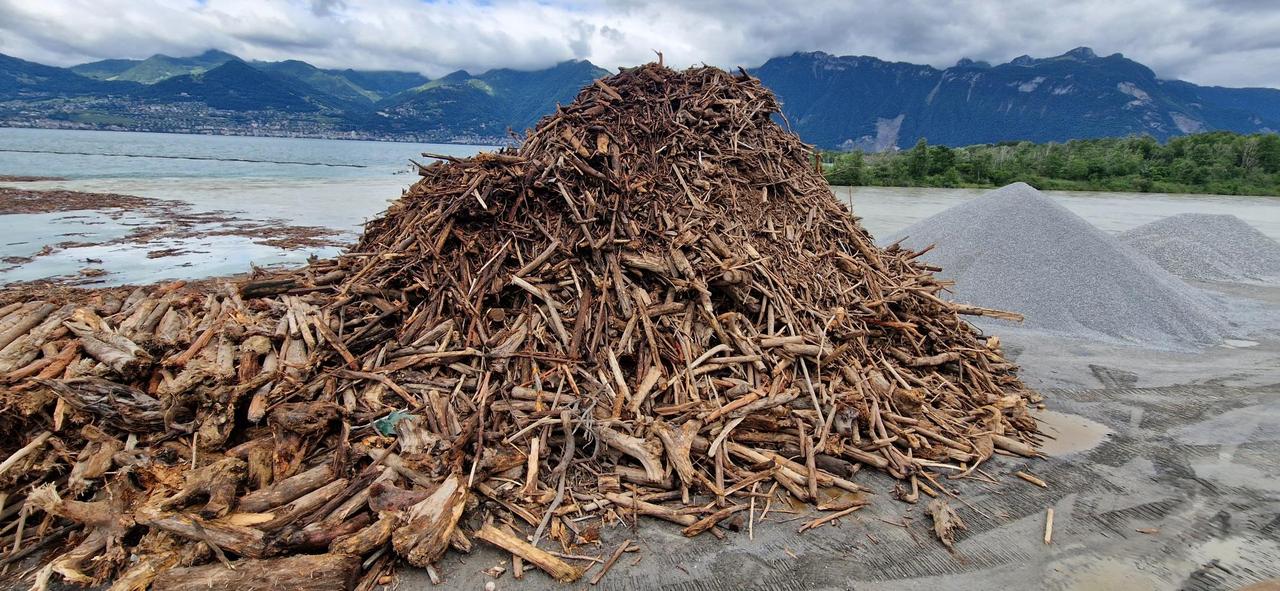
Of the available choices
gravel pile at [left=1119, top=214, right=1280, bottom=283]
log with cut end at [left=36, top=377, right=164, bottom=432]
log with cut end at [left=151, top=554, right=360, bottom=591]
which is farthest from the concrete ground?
gravel pile at [left=1119, top=214, right=1280, bottom=283]

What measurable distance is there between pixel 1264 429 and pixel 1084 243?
5.46 m

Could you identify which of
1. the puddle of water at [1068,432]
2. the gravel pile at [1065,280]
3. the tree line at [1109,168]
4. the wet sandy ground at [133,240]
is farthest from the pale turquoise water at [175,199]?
the tree line at [1109,168]

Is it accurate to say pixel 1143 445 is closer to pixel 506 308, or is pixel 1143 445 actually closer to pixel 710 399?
pixel 710 399

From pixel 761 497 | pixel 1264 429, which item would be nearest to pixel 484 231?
pixel 761 497

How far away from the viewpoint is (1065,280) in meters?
10.2

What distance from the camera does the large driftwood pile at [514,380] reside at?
3.51 metres

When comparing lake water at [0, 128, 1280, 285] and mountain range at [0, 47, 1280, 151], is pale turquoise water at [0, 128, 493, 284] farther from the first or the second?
mountain range at [0, 47, 1280, 151]

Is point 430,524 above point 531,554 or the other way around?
above

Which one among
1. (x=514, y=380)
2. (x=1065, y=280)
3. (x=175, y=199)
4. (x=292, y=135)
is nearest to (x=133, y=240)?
(x=175, y=199)

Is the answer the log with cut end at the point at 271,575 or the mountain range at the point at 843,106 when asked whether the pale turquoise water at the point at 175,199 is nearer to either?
the log with cut end at the point at 271,575

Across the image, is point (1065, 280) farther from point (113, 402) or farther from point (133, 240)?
point (133, 240)

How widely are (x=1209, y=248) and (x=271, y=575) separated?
20.6m

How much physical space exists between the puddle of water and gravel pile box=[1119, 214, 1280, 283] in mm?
11631

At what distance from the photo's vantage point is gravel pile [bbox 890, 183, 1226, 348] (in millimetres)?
9453
